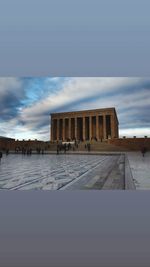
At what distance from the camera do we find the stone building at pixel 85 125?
109ft

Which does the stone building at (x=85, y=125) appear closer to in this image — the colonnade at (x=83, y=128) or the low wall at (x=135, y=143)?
the colonnade at (x=83, y=128)

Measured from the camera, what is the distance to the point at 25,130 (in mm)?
13727

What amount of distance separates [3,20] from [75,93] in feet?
26.5

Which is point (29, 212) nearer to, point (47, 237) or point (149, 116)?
point (47, 237)

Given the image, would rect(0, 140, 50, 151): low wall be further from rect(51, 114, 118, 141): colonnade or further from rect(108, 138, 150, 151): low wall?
rect(51, 114, 118, 141): colonnade

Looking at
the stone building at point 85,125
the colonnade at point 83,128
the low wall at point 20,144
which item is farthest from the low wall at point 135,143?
the colonnade at point 83,128

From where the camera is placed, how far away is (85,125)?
35.0m

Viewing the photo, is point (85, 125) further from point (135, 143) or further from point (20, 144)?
point (20, 144)

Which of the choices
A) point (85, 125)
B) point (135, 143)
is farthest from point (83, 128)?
point (135, 143)

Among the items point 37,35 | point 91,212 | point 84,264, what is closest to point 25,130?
point 37,35

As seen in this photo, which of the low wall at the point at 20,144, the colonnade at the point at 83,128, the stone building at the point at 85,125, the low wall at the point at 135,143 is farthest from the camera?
the colonnade at the point at 83,128

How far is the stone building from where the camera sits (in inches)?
1309

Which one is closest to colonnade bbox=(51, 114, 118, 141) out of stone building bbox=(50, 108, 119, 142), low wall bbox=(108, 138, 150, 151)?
stone building bbox=(50, 108, 119, 142)

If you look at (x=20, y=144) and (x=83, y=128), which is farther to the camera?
(x=83, y=128)
